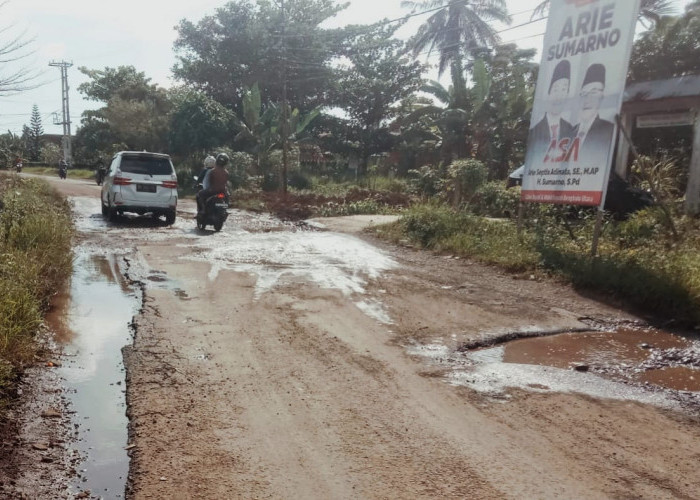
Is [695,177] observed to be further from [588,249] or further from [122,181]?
[122,181]

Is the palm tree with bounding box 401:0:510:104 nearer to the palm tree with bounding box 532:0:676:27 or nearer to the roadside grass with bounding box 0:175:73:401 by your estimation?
the palm tree with bounding box 532:0:676:27

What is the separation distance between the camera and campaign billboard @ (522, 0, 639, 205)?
8273mm

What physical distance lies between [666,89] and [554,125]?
20.7ft

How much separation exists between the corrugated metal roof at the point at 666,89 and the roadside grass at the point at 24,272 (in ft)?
43.0

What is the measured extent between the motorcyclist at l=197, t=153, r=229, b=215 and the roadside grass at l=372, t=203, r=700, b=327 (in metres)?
3.64

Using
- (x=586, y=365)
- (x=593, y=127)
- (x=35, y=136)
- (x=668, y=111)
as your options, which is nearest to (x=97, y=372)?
(x=586, y=365)

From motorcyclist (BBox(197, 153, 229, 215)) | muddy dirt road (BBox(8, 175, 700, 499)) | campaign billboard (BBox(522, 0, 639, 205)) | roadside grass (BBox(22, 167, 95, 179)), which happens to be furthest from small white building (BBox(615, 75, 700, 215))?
roadside grass (BBox(22, 167, 95, 179))

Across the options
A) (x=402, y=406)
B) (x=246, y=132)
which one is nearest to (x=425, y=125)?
(x=246, y=132)

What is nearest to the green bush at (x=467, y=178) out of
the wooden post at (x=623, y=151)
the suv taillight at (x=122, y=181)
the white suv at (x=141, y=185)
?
the wooden post at (x=623, y=151)

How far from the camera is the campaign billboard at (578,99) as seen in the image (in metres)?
8.27

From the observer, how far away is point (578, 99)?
9055 millimetres

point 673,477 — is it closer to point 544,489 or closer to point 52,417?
point 544,489

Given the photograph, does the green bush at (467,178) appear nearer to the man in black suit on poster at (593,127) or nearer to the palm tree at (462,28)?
the man in black suit on poster at (593,127)

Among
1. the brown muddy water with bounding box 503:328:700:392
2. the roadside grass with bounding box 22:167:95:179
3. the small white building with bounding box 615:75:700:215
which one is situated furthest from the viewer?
the roadside grass with bounding box 22:167:95:179
